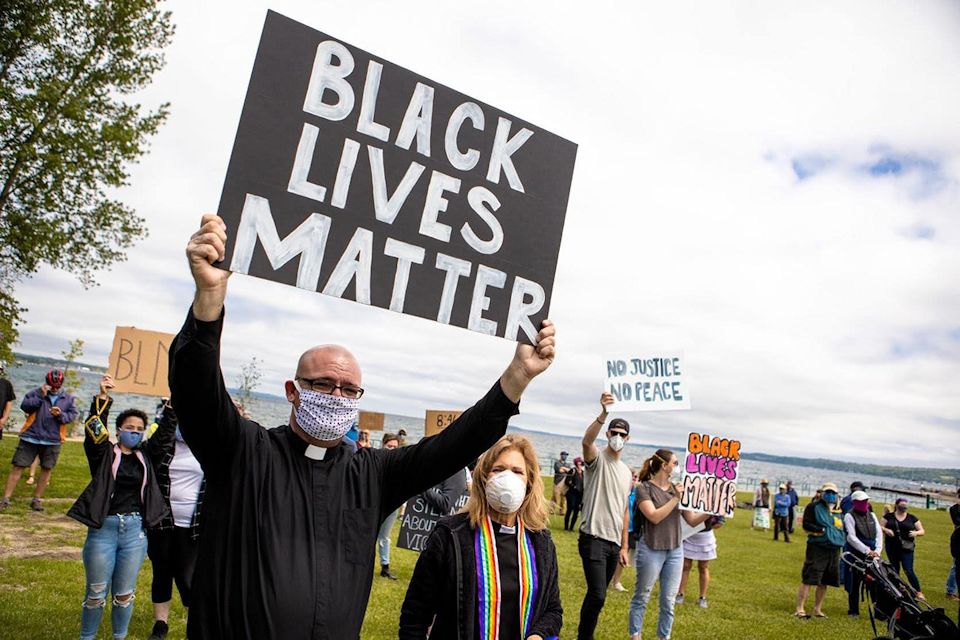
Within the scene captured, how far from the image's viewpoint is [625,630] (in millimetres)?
8844

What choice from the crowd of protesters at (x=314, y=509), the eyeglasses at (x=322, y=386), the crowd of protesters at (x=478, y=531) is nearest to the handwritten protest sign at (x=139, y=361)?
the crowd of protesters at (x=478, y=531)

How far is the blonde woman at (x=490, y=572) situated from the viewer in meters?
3.47

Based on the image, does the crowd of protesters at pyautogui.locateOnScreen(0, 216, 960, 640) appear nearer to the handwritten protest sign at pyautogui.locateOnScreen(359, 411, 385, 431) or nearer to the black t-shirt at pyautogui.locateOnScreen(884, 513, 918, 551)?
the black t-shirt at pyautogui.locateOnScreen(884, 513, 918, 551)

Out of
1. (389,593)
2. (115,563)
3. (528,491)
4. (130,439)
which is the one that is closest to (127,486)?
(130,439)

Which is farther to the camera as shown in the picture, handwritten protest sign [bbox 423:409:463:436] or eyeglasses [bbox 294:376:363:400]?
handwritten protest sign [bbox 423:409:463:436]

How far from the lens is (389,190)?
3.00 meters

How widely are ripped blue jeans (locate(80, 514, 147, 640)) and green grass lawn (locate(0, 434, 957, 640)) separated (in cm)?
89

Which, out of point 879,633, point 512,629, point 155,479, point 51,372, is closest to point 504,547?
point 512,629

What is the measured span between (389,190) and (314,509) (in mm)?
1413

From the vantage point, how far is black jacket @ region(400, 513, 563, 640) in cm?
345

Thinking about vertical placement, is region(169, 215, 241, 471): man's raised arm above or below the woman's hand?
above

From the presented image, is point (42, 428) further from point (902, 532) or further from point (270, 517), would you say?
point (902, 532)

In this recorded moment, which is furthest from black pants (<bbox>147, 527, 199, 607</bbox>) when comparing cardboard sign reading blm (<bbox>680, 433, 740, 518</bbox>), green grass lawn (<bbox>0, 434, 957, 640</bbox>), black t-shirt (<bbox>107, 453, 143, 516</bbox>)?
cardboard sign reading blm (<bbox>680, 433, 740, 518</bbox>)

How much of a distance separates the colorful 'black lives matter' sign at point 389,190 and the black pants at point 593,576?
452 centimetres
